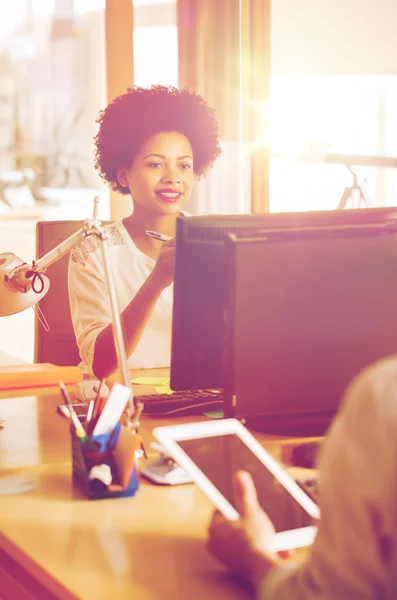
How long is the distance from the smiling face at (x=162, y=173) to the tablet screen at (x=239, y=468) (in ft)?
3.94

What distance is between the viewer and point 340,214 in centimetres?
Result: 161

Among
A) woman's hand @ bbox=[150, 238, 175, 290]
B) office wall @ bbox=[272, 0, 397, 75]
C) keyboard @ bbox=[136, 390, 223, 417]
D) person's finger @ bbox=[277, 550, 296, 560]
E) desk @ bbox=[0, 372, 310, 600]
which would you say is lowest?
desk @ bbox=[0, 372, 310, 600]

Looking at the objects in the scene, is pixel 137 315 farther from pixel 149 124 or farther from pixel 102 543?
pixel 102 543

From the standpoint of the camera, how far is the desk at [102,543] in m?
1.03

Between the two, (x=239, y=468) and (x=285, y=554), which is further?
(x=239, y=468)

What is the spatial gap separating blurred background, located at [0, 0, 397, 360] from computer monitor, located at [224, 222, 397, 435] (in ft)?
8.55

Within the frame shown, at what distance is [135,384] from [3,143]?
2.86 m

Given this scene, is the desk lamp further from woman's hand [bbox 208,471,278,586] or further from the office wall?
the office wall

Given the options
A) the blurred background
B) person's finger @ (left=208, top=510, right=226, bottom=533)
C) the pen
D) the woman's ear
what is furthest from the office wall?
person's finger @ (left=208, top=510, right=226, bottom=533)

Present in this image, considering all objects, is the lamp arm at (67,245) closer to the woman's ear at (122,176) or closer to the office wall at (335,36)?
the woman's ear at (122,176)

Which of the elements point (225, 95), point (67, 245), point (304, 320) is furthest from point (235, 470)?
point (225, 95)

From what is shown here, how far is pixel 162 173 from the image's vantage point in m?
2.46

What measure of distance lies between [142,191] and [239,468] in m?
1.32

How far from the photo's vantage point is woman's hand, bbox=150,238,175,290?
6.24 feet
